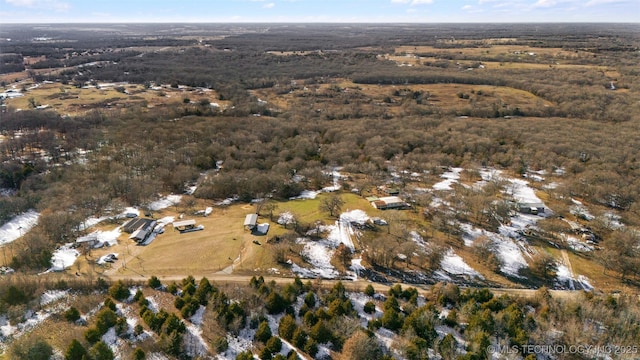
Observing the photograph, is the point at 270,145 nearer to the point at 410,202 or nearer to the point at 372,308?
the point at 410,202

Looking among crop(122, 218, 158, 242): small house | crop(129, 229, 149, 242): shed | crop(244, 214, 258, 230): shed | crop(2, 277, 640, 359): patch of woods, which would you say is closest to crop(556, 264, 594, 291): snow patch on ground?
crop(2, 277, 640, 359): patch of woods

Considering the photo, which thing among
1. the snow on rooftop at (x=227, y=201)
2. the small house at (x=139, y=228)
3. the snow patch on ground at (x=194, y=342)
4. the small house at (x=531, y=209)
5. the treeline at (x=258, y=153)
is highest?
the treeline at (x=258, y=153)

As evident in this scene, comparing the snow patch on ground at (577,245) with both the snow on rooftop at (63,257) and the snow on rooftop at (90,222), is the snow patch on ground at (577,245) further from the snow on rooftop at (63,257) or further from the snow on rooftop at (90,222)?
the snow on rooftop at (90,222)

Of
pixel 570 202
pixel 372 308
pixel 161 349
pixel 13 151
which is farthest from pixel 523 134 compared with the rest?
pixel 13 151

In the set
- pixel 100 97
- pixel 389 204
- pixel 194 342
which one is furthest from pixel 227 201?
pixel 100 97

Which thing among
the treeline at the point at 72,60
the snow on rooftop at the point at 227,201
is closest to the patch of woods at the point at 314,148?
the snow on rooftop at the point at 227,201
